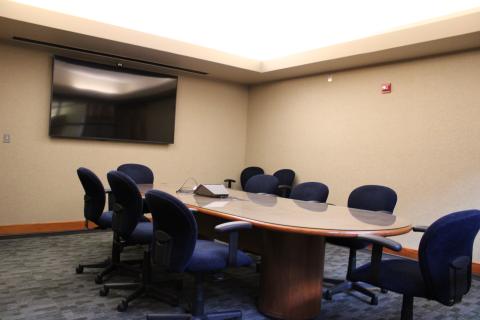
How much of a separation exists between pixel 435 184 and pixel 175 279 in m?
3.26

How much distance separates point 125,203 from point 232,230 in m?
1.03

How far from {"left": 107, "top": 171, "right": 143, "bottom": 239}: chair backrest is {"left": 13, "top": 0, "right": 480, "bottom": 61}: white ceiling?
2.88 metres

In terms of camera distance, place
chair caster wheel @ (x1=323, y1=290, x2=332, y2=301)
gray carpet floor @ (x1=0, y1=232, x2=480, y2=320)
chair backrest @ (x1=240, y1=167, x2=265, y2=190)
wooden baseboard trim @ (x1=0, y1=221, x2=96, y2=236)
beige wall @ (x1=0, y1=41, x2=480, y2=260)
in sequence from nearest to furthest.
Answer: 1. gray carpet floor @ (x1=0, y1=232, x2=480, y2=320)
2. chair caster wheel @ (x1=323, y1=290, x2=332, y2=301)
3. beige wall @ (x1=0, y1=41, x2=480, y2=260)
4. wooden baseboard trim @ (x1=0, y1=221, x2=96, y2=236)
5. chair backrest @ (x1=240, y1=167, x2=265, y2=190)

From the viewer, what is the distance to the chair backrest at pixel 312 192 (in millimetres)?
3872

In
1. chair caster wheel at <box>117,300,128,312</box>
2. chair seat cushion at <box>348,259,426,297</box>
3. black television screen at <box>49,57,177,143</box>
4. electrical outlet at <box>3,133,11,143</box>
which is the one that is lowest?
chair caster wheel at <box>117,300,128,312</box>

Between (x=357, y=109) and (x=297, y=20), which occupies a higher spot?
(x=297, y=20)

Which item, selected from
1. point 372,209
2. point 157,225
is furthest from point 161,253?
point 372,209

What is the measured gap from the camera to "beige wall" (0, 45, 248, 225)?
5121 mm

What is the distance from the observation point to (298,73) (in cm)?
613

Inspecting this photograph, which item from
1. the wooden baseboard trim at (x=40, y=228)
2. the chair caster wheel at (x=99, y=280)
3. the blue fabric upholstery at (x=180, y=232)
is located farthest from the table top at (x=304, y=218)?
the wooden baseboard trim at (x=40, y=228)

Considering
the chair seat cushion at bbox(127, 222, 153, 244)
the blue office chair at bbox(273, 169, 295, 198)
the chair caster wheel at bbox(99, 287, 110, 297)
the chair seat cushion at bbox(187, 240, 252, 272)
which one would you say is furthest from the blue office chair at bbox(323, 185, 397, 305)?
the blue office chair at bbox(273, 169, 295, 198)

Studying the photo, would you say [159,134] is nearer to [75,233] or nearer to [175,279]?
[75,233]

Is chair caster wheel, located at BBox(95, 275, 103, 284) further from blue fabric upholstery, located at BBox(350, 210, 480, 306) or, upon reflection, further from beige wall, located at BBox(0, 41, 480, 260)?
beige wall, located at BBox(0, 41, 480, 260)

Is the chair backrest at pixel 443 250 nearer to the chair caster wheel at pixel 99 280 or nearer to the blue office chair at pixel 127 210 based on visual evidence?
the blue office chair at pixel 127 210
